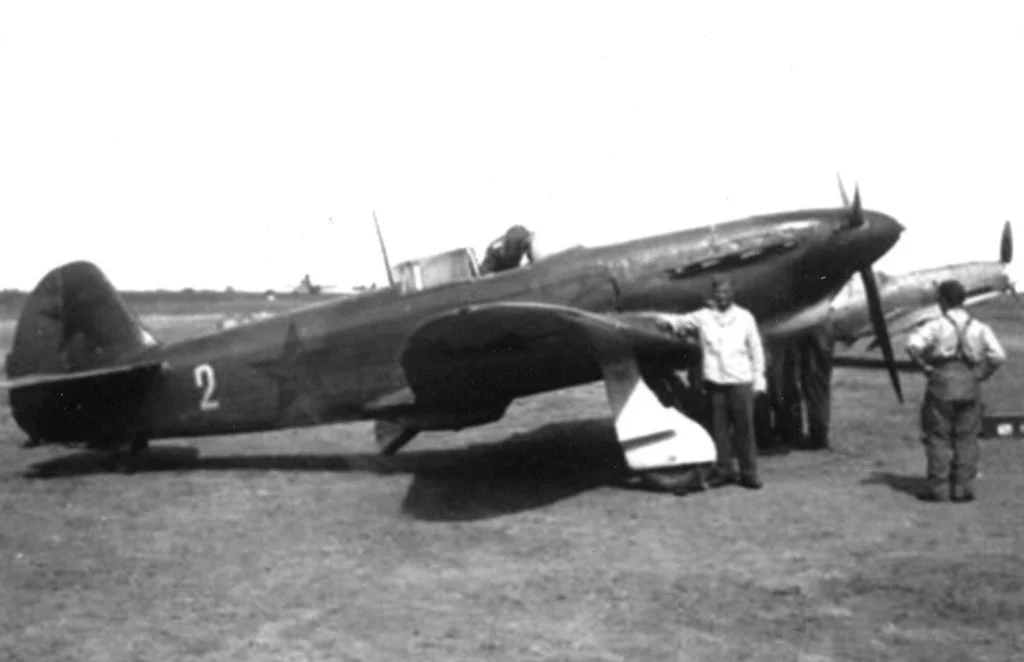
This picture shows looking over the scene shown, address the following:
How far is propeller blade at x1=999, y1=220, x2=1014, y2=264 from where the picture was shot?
21922 mm

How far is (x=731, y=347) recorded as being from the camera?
323 inches

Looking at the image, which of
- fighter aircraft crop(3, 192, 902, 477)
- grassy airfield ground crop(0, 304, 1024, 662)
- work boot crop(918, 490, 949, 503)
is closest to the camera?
grassy airfield ground crop(0, 304, 1024, 662)

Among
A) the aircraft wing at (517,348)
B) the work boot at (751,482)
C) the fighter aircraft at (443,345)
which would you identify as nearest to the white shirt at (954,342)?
the work boot at (751,482)

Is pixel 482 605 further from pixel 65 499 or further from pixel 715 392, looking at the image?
pixel 65 499

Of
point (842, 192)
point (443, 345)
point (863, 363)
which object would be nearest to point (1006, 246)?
point (863, 363)

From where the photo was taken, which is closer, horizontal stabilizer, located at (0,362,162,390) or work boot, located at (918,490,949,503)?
work boot, located at (918,490,949,503)

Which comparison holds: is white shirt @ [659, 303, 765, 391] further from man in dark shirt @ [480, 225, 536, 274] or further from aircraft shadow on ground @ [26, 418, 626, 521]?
man in dark shirt @ [480, 225, 536, 274]

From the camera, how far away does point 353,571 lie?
20.7 feet

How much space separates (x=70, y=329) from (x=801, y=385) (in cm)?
746

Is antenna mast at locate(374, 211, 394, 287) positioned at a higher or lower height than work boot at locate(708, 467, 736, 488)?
higher

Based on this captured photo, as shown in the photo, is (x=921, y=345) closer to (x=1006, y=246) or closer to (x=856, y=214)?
(x=856, y=214)

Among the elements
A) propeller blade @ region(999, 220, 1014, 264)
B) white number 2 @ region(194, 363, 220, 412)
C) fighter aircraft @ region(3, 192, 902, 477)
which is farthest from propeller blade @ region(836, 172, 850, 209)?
propeller blade @ region(999, 220, 1014, 264)

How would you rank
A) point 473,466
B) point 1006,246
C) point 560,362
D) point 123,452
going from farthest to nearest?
point 1006,246 < point 123,452 < point 473,466 < point 560,362

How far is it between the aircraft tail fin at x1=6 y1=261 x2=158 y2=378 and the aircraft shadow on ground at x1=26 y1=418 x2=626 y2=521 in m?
1.10
